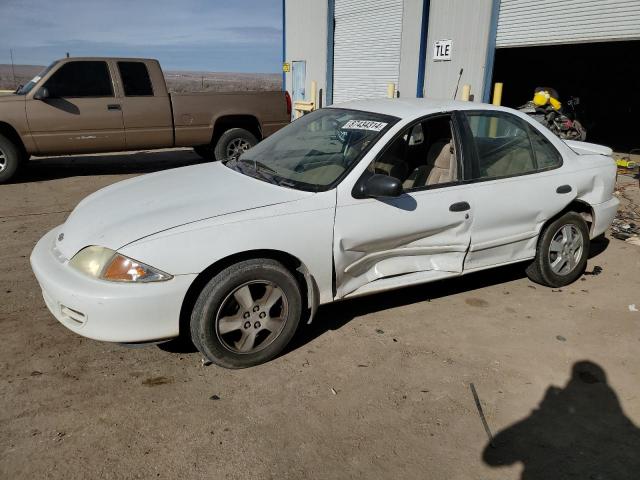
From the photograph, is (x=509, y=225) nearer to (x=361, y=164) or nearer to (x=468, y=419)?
(x=361, y=164)

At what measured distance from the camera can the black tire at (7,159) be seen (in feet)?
27.6

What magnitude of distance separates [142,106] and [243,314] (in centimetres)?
707

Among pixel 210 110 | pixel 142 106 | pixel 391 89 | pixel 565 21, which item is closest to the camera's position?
pixel 142 106

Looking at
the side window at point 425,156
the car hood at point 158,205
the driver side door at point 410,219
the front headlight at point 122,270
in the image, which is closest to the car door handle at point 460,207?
the driver side door at point 410,219

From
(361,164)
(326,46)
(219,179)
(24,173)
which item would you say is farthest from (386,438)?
(326,46)

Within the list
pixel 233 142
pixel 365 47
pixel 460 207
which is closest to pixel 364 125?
pixel 460 207

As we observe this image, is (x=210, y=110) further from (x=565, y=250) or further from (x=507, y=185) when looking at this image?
(x=565, y=250)

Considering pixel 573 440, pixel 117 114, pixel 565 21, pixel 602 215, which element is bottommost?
pixel 573 440

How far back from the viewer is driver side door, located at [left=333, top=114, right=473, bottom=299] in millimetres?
3408

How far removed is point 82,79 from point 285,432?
316 inches

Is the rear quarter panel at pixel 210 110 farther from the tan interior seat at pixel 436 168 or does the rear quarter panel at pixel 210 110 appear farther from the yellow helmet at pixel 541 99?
the tan interior seat at pixel 436 168

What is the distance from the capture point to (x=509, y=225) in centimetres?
412

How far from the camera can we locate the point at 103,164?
10688 mm

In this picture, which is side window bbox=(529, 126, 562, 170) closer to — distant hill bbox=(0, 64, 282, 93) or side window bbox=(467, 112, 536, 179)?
side window bbox=(467, 112, 536, 179)
